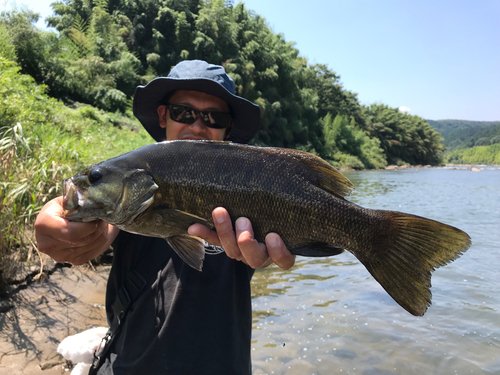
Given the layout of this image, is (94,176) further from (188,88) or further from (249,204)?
(188,88)

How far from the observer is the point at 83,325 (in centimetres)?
414

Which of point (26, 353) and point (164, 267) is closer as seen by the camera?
point (164, 267)

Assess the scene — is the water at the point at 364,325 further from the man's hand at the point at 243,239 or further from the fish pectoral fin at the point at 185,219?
the fish pectoral fin at the point at 185,219

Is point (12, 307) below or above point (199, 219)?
below

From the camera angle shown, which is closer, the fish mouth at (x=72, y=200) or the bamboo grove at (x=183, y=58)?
the fish mouth at (x=72, y=200)

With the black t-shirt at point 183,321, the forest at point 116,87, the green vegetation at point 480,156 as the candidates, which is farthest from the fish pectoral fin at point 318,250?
the green vegetation at point 480,156

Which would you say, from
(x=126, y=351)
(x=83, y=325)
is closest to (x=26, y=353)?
(x=83, y=325)

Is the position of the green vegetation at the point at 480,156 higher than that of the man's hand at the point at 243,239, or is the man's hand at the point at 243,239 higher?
the green vegetation at the point at 480,156

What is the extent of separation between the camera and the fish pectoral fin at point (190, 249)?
1751 millimetres

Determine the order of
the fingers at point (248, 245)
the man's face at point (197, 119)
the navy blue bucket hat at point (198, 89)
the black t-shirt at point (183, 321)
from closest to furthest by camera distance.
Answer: the fingers at point (248, 245), the black t-shirt at point (183, 321), the navy blue bucket hat at point (198, 89), the man's face at point (197, 119)

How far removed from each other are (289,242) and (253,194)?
0.32 metres

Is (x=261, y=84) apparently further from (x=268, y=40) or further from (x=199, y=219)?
(x=199, y=219)

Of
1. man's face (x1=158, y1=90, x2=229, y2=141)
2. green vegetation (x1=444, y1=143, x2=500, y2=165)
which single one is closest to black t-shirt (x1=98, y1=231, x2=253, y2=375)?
man's face (x1=158, y1=90, x2=229, y2=141)

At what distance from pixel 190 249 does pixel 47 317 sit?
3320mm
